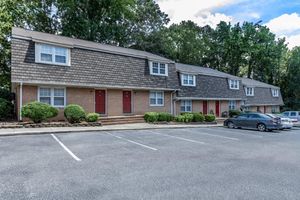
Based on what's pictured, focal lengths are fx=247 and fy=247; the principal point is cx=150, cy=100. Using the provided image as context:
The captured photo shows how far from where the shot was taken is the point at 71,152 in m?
8.50

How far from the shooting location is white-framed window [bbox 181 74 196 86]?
26.2 m

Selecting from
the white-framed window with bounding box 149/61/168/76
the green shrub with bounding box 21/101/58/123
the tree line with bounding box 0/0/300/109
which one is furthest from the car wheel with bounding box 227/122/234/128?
the tree line with bounding box 0/0/300/109

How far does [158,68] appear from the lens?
2355 centimetres

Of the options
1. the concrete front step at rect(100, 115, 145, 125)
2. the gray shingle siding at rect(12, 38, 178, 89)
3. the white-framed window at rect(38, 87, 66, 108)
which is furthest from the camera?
the concrete front step at rect(100, 115, 145, 125)

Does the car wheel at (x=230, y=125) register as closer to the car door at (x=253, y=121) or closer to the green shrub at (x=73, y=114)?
the car door at (x=253, y=121)

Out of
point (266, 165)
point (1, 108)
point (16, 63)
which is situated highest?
point (16, 63)

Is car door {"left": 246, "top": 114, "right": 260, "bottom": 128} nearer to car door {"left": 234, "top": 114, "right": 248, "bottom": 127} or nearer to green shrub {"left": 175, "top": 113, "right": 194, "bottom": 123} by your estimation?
car door {"left": 234, "top": 114, "right": 248, "bottom": 127}

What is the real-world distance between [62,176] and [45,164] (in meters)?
1.27

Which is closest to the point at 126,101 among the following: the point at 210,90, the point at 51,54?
the point at 51,54

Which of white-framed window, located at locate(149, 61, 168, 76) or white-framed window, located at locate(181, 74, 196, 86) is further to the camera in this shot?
white-framed window, located at locate(181, 74, 196, 86)

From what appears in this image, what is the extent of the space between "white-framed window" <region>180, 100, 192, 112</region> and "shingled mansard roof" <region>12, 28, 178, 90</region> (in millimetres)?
2788

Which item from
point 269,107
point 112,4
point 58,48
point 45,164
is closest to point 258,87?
point 269,107

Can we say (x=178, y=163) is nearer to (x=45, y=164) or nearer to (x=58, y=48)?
(x=45, y=164)

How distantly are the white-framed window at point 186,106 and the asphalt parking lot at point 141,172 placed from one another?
53.6ft
